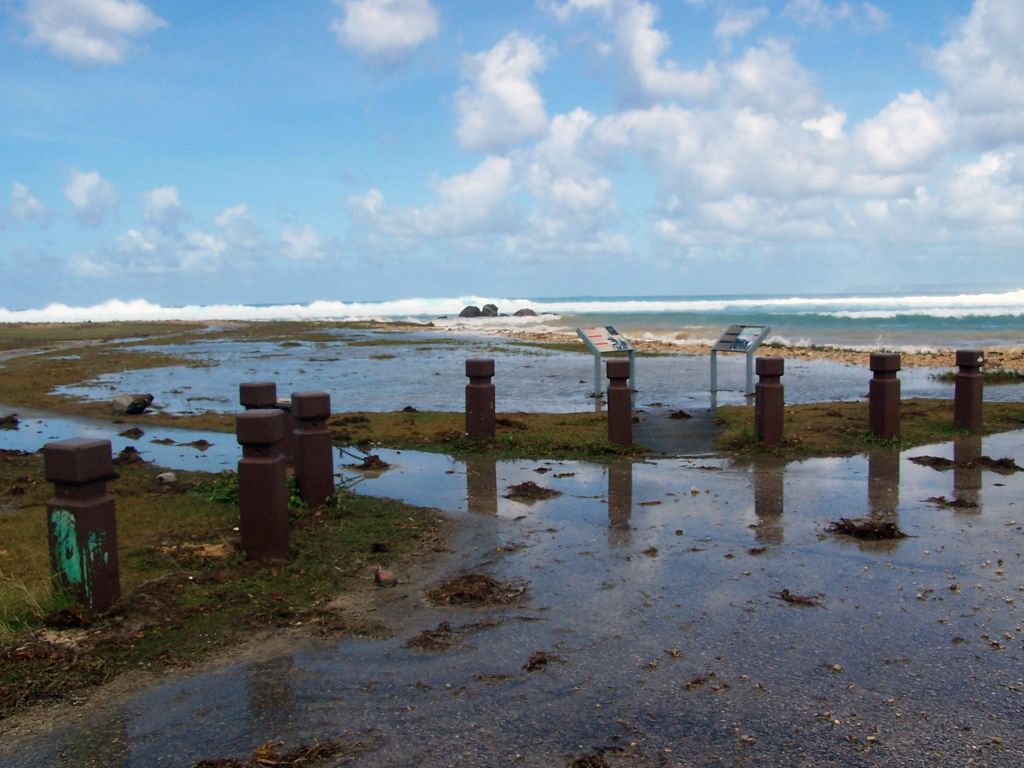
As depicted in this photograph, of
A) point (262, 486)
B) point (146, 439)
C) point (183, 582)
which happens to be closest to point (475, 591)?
point (262, 486)

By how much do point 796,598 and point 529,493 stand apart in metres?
3.31

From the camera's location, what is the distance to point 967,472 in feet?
28.5

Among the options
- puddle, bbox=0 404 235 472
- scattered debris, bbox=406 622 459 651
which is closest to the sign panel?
puddle, bbox=0 404 235 472

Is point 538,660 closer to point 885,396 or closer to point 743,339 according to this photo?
point 885,396

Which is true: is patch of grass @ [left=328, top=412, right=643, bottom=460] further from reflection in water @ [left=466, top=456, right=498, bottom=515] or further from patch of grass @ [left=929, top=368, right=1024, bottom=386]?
patch of grass @ [left=929, top=368, right=1024, bottom=386]

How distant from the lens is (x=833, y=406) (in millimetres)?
13578

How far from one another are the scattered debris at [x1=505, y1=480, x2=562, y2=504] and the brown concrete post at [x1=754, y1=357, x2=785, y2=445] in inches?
116

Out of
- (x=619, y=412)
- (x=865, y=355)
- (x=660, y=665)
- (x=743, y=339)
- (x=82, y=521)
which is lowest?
(x=660, y=665)

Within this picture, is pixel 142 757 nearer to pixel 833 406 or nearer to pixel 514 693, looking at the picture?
pixel 514 693

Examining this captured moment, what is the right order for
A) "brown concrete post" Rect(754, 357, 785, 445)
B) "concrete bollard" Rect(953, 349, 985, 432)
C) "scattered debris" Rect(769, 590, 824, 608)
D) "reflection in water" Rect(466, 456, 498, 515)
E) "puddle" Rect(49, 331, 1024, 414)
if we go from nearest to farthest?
1. "scattered debris" Rect(769, 590, 824, 608)
2. "reflection in water" Rect(466, 456, 498, 515)
3. "brown concrete post" Rect(754, 357, 785, 445)
4. "concrete bollard" Rect(953, 349, 985, 432)
5. "puddle" Rect(49, 331, 1024, 414)

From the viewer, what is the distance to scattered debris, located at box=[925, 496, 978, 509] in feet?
23.9

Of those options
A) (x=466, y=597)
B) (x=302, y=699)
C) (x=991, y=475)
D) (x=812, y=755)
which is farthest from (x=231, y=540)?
(x=991, y=475)

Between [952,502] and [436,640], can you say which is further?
[952,502]

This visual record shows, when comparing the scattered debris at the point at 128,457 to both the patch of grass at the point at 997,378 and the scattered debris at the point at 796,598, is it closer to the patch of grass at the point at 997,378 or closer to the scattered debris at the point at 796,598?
the scattered debris at the point at 796,598
